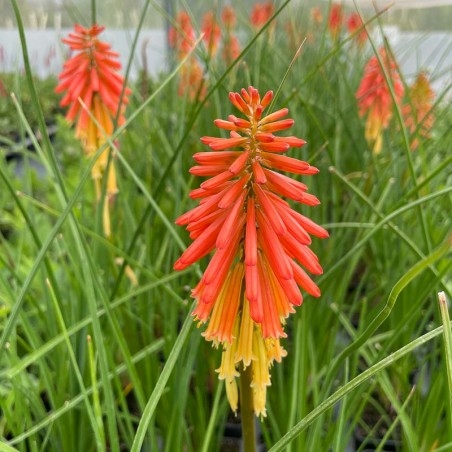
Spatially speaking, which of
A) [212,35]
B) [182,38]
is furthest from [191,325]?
[182,38]

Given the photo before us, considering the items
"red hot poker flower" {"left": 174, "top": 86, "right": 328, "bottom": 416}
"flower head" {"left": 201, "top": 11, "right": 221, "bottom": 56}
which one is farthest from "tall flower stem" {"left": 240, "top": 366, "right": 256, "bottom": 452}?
"flower head" {"left": 201, "top": 11, "right": 221, "bottom": 56}

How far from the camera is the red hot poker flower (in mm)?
534

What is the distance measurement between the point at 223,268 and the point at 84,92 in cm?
79

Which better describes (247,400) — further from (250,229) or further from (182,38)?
(182,38)

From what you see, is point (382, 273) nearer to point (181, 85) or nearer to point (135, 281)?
point (135, 281)

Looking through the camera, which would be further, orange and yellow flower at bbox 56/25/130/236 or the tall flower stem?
orange and yellow flower at bbox 56/25/130/236

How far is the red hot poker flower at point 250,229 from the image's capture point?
0.53 metres

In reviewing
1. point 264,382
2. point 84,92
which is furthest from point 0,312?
point 264,382

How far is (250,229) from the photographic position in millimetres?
551

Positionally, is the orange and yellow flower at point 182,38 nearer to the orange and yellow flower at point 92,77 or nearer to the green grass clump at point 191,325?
the green grass clump at point 191,325

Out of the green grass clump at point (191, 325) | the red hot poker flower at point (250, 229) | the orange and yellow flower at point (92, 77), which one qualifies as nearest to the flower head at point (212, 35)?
the green grass clump at point (191, 325)

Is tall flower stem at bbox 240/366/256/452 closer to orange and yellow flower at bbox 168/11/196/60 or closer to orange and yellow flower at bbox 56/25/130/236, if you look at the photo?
orange and yellow flower at bbox 56/25/130/236

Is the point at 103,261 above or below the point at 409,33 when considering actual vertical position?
below

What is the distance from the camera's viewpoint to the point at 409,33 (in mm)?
4090
